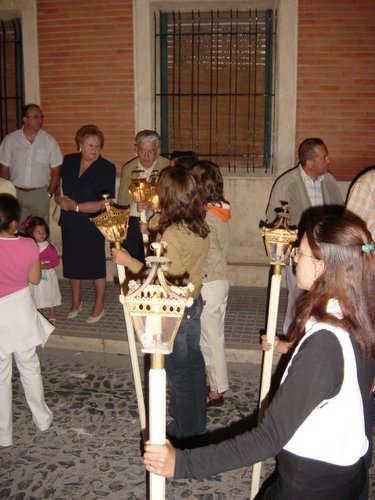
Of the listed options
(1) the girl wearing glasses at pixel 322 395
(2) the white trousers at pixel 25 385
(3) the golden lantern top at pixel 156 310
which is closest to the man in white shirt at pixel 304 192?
(2) the white trousers at pixel 25 385

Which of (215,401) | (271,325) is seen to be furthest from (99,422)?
(271,325)

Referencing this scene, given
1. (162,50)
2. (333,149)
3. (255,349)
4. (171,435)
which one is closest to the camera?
(171,435)

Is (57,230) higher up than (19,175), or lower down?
lower down

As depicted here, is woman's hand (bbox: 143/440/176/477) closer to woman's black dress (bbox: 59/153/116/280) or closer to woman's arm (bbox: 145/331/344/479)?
woman's arm (bbox: 145/331/344/479)

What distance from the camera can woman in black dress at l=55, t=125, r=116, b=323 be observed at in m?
6.20

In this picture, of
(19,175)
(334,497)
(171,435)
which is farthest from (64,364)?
(334,497)

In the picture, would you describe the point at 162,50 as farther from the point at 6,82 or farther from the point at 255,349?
the point at 255,349

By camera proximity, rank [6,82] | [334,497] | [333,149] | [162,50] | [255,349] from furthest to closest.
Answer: [6,82] → [162,50] → [333,149] → [255,349] → [334,497]

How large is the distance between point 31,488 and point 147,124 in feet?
18.9

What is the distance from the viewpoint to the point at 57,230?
8.71 meters

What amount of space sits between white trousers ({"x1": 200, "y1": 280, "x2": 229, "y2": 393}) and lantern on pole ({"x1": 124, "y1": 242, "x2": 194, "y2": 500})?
257 centimetres

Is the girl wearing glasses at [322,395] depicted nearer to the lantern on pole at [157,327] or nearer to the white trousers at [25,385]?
the lantern on pole at [157,327]

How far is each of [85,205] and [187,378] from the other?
112 inches

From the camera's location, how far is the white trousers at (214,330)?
4465mm
